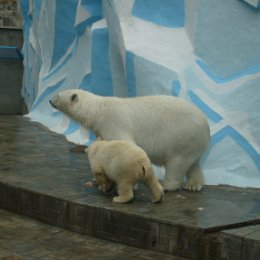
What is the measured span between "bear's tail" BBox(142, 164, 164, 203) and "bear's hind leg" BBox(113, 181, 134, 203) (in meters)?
0.15

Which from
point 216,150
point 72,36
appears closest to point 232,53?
point 216,150

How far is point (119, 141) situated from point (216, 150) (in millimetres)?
1788

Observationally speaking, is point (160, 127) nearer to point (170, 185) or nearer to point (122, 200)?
point (170, 185)

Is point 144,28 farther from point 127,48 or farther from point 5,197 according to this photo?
point 5,197

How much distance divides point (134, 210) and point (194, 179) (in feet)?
3.95

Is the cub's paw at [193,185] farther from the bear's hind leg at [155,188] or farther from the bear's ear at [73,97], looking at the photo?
the bear's ear at [73,97]

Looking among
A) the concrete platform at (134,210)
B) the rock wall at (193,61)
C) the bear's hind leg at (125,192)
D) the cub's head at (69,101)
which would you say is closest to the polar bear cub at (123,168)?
the bear's hind leg at (125,192)

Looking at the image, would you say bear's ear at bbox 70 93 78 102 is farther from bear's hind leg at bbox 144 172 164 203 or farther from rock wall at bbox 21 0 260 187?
rock wall at bbox 21 0 260 187

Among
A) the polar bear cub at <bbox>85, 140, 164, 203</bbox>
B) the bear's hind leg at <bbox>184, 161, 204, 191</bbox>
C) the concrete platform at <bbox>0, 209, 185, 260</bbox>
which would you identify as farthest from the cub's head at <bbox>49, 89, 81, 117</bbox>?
the bear's hind leg at <bbox>184, 161, 204, 191</bbox>

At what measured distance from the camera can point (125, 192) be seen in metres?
5.04

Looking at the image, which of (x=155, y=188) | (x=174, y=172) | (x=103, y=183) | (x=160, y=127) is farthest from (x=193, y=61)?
(x=155, y=188)

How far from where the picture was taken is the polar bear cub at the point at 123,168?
16.1 ft

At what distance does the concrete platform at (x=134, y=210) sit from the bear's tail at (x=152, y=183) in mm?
75

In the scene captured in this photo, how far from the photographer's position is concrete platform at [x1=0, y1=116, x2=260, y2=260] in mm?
4414
